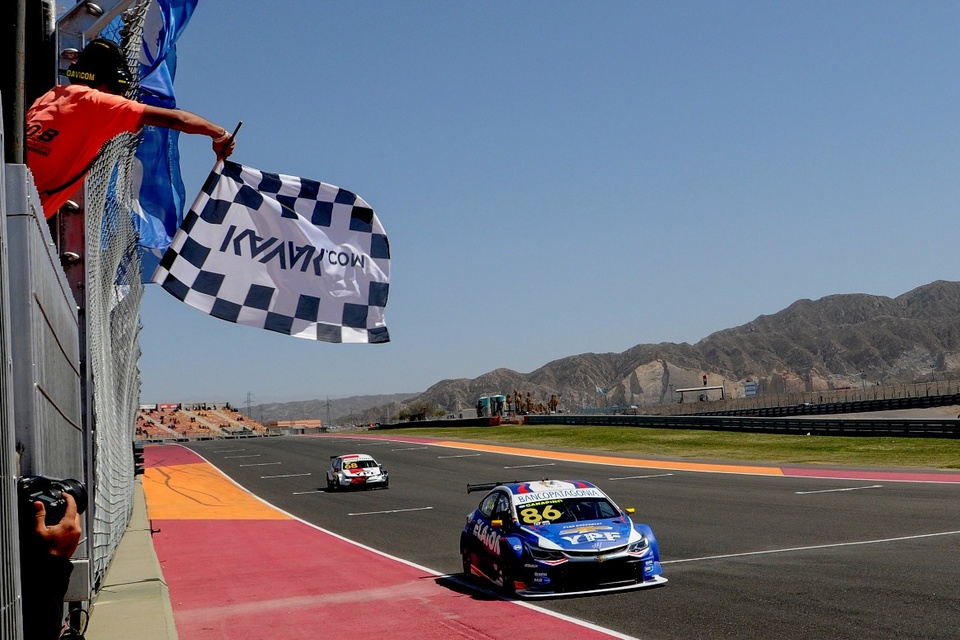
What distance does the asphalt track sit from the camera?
995cm

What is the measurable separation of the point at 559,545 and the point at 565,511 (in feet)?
3.94

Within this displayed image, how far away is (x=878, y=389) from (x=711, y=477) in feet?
202

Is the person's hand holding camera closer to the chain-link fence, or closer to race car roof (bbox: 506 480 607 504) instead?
the chain-link fence

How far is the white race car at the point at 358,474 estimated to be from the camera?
108 ft

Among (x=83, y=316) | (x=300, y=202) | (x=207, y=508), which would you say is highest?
(x=300, y=202)

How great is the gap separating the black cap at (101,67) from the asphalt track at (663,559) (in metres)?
6.44

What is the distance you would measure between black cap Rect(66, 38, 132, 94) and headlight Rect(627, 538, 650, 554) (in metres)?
8.65

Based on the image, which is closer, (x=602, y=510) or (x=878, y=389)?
(x=602, y=510)

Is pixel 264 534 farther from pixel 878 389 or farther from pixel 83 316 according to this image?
pixel 878 389

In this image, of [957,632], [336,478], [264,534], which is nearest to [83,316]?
[957,632]

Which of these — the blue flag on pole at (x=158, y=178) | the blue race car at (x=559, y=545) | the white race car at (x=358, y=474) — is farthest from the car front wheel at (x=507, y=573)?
the white race car at (x=358, y=474)

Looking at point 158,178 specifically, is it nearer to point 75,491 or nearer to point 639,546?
point 639,546

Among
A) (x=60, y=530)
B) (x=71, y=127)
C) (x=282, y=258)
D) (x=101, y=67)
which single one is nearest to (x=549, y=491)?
(x=282, y=258)

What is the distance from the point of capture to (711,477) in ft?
98.3
